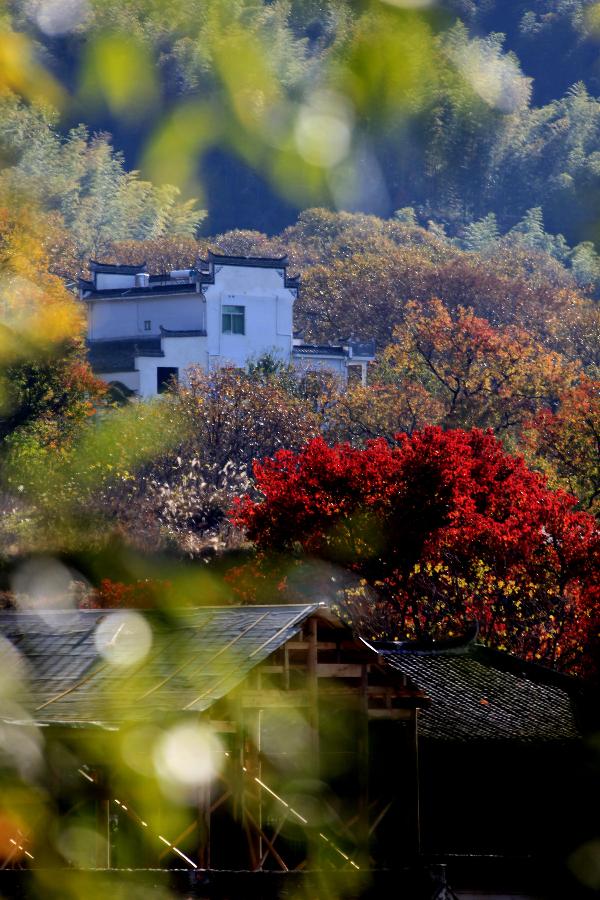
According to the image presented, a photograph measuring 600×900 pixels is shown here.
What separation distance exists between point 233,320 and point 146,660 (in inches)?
2102

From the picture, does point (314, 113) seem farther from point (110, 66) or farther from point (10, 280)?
point (110, 66)

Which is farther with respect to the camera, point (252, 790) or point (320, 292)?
point (320, 292)

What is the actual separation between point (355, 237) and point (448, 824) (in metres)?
90.6

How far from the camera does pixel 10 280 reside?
220 feet

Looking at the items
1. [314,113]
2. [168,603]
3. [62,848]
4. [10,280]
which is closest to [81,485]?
[168,603]

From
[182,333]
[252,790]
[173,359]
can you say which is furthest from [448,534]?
[182,333]

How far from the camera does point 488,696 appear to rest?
2591 cm

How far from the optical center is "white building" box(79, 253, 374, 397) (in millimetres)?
70688

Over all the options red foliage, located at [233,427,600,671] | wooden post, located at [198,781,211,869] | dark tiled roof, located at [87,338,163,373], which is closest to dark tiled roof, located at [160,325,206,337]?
dark tiled roof, located at [87,338,163,373]

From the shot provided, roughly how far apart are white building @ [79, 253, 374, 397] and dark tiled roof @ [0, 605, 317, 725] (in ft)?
156

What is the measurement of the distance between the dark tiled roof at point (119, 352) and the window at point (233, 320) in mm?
3146

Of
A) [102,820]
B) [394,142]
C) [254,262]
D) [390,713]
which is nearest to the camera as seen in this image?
[102,820]

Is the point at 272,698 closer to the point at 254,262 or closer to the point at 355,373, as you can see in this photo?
the point at 254,262

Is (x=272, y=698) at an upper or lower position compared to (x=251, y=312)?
lower
